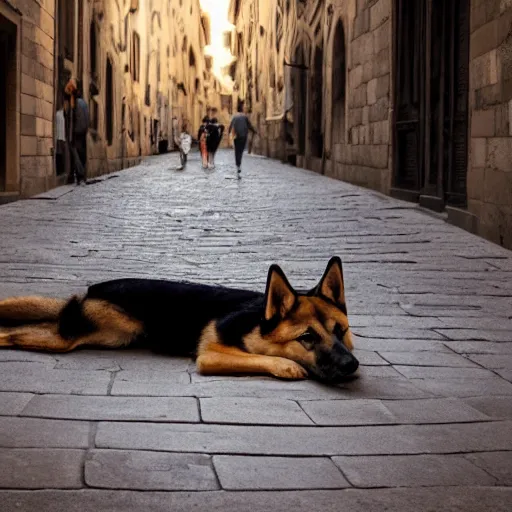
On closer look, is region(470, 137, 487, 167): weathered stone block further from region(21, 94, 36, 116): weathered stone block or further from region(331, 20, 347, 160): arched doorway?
region(331, 20, 347, 160): arched doorway

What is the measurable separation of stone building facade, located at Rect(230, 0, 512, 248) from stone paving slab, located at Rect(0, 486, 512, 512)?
597cm

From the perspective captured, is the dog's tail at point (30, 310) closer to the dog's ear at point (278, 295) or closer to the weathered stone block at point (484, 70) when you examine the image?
the dog's ear at point (278, 295)

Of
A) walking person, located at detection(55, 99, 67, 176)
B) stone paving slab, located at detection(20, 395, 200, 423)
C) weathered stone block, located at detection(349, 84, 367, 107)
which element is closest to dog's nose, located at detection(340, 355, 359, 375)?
stone paving slab, located at detection(20, 395, 200, 423)

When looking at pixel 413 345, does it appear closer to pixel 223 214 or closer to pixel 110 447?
pixel 110 447

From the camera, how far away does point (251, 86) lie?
47531 millimetres

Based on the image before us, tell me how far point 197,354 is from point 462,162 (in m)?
7.19

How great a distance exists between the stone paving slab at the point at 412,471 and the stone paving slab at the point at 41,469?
0.81 metres

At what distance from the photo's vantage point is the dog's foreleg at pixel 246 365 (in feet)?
12.5

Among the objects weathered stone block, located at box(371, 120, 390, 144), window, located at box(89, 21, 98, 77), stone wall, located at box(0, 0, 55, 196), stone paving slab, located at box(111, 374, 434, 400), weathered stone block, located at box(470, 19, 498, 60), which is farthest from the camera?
window, located at box(89, 21, 98, 77)

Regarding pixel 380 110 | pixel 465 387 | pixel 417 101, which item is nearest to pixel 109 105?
pixel 380 110

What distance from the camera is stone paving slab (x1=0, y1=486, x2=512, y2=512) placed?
2.38 meters

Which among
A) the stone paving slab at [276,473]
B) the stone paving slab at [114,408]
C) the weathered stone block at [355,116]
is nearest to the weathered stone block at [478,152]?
the stone paving slab at [114,408]

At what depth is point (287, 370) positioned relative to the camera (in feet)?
12.5

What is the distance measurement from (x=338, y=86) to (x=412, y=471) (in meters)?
17.4
